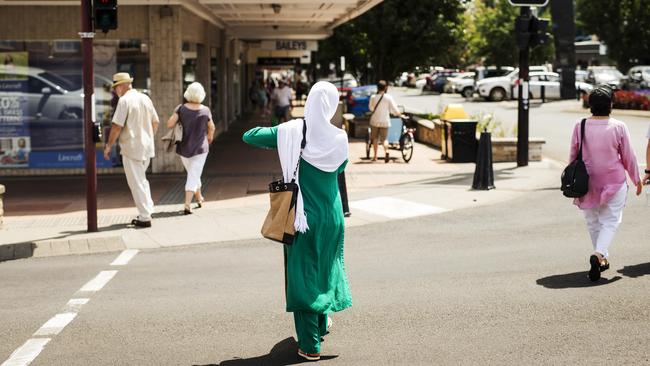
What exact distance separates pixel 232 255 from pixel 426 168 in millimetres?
9451

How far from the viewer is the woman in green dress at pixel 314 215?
7074mm

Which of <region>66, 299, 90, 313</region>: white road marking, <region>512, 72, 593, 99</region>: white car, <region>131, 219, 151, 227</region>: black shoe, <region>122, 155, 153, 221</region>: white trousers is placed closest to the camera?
<region>66, 299, 90, 313</region>: white road marking

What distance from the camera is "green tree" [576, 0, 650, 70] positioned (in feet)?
189

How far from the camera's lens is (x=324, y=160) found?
7.16 m

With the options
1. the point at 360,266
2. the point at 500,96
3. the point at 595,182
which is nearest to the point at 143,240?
the point at 360,266

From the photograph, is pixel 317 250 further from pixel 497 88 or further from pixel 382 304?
pixel 497 88

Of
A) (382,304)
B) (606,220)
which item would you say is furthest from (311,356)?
(606,220)

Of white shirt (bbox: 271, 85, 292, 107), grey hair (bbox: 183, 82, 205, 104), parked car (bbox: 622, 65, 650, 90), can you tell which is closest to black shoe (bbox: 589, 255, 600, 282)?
grey hair (bbox: 183, 82, 205, 104)

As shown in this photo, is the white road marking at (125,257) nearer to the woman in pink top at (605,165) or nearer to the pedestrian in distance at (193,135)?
the pedestrian in distance at (193,135)

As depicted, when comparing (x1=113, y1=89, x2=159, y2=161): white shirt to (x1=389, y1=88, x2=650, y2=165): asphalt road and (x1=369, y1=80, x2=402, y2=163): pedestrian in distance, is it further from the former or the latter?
(x1=389, y1=88, x2=650, y2=165): asphalt road

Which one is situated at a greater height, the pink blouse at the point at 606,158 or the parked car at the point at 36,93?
the parked car at the point at 36,93

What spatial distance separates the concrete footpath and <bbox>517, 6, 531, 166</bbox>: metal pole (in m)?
0.31

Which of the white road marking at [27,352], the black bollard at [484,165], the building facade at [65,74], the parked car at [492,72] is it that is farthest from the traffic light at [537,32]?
the parked car at [492,72]

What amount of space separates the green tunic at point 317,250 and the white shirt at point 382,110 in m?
14.2
